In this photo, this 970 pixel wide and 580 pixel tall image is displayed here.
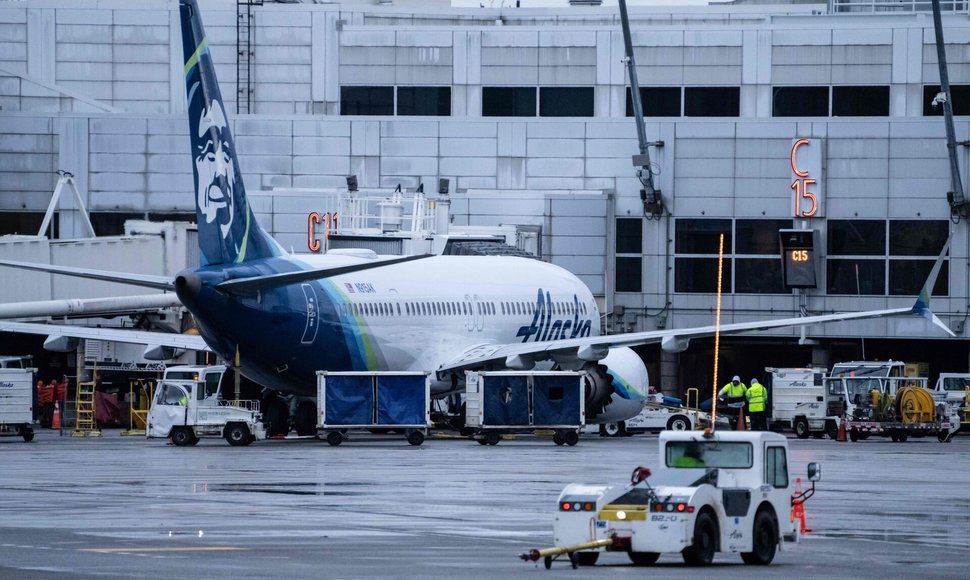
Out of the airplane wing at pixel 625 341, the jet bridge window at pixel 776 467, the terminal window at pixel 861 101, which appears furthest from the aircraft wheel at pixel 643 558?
the terminal window at pixel 861 101

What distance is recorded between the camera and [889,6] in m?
85.2

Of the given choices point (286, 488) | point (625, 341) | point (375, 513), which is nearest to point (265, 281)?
point (625, 341)

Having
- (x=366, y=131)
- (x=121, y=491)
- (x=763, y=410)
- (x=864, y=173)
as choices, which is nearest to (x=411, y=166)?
(x=366, y=131)

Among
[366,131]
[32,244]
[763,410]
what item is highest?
[366,131]

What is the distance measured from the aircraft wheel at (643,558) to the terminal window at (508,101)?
206 feet

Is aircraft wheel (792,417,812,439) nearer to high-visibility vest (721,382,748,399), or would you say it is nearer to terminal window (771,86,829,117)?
high-visibility vest (721,382,748,399)

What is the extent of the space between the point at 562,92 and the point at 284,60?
13054 millimetres

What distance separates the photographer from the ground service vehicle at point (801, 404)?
53.8 m

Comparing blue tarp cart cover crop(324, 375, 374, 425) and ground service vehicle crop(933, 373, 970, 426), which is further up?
blue tarp cart cover crop(324, 375, 374, 425)

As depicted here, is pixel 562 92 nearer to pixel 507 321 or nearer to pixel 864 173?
pixel 864 173

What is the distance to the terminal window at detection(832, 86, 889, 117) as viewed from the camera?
78312 mm

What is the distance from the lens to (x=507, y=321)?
5369 centimetres

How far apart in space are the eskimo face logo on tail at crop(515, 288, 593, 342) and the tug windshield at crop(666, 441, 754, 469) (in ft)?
109

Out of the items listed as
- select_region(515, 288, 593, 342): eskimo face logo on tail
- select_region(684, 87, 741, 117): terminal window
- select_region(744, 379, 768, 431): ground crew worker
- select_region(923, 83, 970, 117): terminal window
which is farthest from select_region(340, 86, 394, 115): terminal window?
select_region(744, 379, 768, 431): ground crew worker
